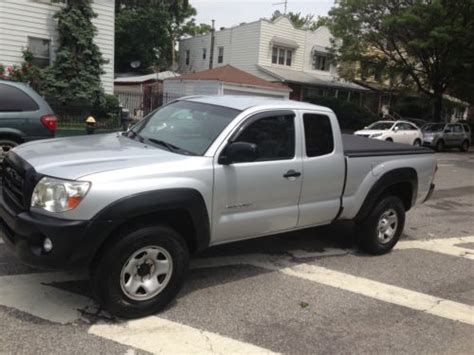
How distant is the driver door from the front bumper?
111 cm

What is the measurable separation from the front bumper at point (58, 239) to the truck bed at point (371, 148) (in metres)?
3.04

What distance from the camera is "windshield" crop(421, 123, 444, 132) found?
84.5 feet

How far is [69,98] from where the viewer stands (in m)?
18.2

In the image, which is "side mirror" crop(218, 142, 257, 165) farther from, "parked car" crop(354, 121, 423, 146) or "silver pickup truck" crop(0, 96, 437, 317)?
"parked car" crop(354, 121, 423, 146)

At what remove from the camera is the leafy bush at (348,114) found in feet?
108

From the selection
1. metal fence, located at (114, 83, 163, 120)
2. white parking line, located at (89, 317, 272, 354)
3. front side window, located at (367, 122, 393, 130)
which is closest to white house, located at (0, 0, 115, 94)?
metal fence, located at (114, 83, 163, 120)

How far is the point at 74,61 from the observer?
18344 mm

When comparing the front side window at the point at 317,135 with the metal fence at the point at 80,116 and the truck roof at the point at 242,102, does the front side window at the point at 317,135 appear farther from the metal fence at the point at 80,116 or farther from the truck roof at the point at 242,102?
the metal fence at the point at 80,116

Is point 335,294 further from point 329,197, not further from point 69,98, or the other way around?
point 69,98

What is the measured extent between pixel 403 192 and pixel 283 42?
30.4m

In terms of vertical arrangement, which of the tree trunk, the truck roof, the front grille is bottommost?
the front grille

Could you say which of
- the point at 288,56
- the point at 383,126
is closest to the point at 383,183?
the point at 383,126

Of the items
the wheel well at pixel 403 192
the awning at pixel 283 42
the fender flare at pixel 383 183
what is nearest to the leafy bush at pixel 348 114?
the awning at pixel 283 42

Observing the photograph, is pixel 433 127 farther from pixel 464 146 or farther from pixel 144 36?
pixel 144 36
